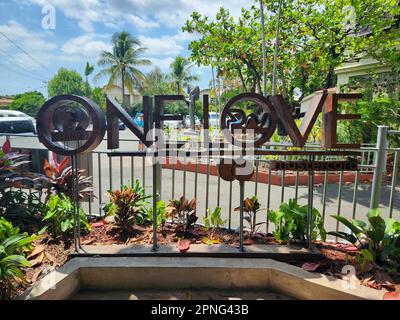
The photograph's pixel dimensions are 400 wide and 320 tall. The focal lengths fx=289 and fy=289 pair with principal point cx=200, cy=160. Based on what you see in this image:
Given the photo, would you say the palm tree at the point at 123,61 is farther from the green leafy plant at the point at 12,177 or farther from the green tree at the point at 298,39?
the green leafy plant at the point at 12,177

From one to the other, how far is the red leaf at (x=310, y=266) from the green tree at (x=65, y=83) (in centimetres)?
3736

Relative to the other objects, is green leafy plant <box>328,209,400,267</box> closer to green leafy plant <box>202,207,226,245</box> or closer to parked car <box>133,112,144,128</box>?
green leafy plant <box>202,207,226,245</box>

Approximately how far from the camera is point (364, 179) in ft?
25.6

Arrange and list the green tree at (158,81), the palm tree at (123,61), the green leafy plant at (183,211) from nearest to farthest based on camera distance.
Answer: the green leafy plant at (183,211)
the palm tree at (123,61)
the green tree at (158,81)

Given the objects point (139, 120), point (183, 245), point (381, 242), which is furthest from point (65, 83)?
point (381, 242)

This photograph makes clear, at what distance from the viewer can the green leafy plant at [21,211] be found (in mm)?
3256

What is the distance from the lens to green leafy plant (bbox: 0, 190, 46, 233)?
326 centimetres

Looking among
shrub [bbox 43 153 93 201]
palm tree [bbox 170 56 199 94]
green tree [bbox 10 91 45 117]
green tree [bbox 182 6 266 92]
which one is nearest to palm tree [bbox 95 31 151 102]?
palm tree [bbox 170 56 199 94]

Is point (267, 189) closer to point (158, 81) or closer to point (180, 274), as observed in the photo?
point (180, 274)

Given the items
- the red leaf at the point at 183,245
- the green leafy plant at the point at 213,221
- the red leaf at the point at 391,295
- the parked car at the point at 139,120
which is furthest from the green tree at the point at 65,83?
the red leaf at the point at 391,295

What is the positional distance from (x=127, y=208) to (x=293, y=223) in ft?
5.99

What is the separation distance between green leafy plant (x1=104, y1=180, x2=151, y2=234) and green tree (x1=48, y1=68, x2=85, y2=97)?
3590 cm

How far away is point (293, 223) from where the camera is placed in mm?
3076
